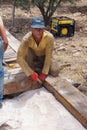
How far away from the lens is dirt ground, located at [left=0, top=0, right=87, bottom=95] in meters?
6.15

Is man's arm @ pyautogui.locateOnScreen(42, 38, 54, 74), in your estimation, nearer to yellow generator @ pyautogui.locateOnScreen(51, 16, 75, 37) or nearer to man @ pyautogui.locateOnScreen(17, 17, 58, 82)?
man @ pyautogui.locateOnScreen(17, 17, 58, 82)

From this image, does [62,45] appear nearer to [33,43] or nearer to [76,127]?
[33,43]

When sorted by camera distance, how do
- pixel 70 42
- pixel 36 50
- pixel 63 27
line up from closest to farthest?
pixel 36 50, pixel 70 42, pixel 63 27

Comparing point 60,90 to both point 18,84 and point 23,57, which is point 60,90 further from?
point 23,57

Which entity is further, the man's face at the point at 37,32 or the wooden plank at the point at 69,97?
the man's face at the point at 37,32

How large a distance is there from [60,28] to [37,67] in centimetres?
371

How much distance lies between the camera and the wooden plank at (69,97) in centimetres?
394

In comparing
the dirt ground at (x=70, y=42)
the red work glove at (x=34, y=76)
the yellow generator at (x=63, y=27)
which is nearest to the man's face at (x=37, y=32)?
the red work glove at (x=34, y=76)

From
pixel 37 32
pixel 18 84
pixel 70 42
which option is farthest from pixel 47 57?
pixel 70 42

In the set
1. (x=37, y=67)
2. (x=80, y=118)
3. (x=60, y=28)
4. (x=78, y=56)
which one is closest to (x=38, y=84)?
(x=37, y=67)

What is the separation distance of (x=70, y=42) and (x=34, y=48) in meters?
3.54

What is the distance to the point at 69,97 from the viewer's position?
4305 mm

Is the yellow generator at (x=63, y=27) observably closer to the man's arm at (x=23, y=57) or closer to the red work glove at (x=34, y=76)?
the man's arm at (x=23, y=57)

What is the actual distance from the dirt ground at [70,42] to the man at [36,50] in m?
0.78
